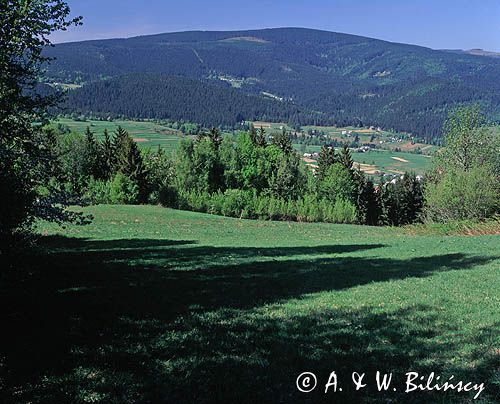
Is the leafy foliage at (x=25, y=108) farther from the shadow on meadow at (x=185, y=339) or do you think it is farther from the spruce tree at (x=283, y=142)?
the spruce tree at (x=283, y=142)

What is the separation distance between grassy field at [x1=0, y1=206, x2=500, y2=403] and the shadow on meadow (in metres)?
0.04

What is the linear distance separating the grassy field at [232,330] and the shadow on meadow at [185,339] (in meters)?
0.04

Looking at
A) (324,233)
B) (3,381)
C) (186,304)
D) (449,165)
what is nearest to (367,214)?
(449,165)

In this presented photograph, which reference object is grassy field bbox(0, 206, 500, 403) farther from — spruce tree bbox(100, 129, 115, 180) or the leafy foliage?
spruce tree bbox(100, 129, 115, 180)

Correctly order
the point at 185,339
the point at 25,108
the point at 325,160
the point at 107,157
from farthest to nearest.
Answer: the point at 325,160, the point at 107,157, the point at 25,108, the point at 185,339

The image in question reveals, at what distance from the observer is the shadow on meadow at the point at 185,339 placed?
26.0 ft

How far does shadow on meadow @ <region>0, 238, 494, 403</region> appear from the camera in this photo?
312 inches

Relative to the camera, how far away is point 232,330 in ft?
36.9

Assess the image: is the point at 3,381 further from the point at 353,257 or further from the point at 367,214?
the point at 367,214

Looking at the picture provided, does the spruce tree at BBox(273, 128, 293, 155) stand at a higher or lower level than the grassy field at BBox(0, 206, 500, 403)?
higher

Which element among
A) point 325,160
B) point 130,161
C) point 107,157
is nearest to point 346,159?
point 325,160

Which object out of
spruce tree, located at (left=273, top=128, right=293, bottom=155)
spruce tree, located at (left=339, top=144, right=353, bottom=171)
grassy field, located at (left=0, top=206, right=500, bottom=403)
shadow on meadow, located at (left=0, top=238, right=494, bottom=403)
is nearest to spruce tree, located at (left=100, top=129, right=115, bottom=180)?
spruce tree, located at (left=273, top=128, right=293, bottom=155)

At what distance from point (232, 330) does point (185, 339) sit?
4.75 ft

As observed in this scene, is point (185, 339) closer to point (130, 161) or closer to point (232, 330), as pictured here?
point (232, 330)
